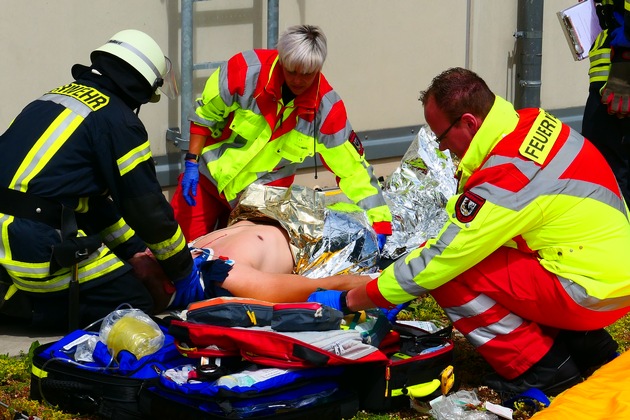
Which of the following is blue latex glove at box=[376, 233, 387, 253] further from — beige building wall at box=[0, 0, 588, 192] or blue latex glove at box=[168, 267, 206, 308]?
beige building wall at box=[0, 0, 588, 192]

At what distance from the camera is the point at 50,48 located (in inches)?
228

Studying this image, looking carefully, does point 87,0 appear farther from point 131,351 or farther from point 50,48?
point 131,351

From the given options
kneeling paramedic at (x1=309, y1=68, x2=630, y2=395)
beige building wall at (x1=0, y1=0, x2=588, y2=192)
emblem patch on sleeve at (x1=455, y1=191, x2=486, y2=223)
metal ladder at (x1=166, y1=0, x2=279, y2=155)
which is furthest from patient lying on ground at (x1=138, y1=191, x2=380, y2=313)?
beige building wall at (x1=0, y1=0, x2=588, y2=192)

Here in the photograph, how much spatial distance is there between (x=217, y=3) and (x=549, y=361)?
3.44 metres

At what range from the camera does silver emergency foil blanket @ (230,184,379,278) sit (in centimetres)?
512

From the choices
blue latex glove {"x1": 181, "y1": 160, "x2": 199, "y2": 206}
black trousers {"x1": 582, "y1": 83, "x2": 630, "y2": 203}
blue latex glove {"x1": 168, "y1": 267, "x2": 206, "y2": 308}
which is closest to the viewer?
blue latex glove {"x1": 168, "y1": 267, "x2": 206, "y2": 308}

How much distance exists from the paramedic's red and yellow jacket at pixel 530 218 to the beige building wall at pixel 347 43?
2.80 metres

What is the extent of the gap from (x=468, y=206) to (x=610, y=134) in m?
2.49

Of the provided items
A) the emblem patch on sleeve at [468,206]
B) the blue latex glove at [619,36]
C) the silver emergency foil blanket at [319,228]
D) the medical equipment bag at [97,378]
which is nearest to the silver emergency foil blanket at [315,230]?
the silver emergency foil blanket at [319,228]

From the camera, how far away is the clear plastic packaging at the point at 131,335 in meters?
3.87

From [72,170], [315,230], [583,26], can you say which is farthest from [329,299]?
[583,26]

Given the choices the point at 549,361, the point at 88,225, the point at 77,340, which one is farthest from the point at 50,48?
the point at 549,361

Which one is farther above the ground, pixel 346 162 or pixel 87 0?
pixel 87 0

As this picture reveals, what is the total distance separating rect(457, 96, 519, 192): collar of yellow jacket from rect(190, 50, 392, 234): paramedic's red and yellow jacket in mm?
1483
